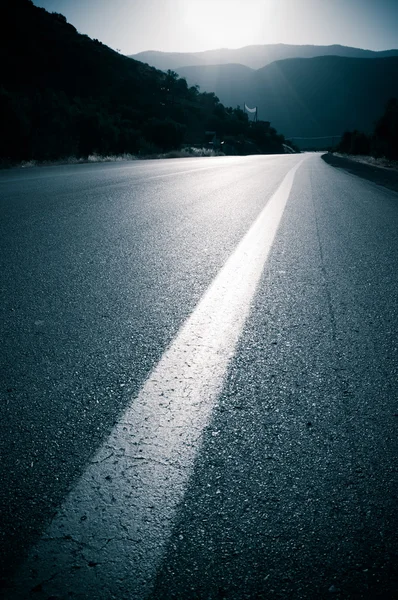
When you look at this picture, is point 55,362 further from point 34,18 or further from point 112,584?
point 34,18

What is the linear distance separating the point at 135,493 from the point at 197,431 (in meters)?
0.28

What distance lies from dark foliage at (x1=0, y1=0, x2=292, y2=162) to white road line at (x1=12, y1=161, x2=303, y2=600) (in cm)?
1877

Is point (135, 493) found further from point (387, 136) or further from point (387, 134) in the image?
point (387, 134)

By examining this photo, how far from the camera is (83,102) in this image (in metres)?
39.3

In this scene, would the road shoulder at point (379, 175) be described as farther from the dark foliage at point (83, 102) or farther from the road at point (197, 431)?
the dark foliage at point (83, 102)

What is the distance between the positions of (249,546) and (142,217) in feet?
14.1

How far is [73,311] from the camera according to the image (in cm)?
206

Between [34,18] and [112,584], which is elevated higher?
[34,18]

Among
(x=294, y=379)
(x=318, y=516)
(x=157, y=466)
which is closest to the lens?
(x=318, y=516)

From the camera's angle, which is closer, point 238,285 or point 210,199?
point 238,285

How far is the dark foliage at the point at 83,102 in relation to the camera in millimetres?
20516

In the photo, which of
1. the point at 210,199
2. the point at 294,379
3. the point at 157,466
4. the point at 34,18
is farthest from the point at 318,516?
the point at 34,18

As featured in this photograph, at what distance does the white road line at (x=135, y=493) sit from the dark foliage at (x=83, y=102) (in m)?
18.8

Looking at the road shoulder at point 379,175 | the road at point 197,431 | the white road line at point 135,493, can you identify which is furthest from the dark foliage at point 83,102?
the white road line at point 135,493
